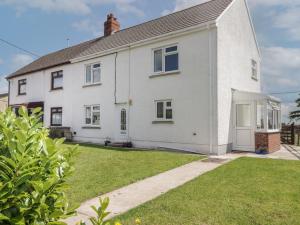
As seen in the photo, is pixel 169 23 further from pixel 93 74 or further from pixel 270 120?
pixel 270 120

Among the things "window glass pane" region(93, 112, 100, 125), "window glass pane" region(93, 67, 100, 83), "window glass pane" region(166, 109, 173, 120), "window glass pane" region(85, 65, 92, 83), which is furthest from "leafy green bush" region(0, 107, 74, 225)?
"window glass pane" region(85, 65, 92, 83)

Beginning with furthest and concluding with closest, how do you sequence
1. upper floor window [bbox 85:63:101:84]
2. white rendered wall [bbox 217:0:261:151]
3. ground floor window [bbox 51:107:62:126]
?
1. ground floor window [bbox 51:107:62:126]
2. upper floor window [bbox 85:63:101:84]
3. white rendered wall [bbox 217:0:261:151]

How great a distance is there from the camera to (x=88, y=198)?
245 inches

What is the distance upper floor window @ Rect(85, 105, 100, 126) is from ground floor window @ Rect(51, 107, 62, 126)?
3417 millimetres

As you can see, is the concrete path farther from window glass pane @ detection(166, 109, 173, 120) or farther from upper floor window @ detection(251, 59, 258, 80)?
upper floor window @ detection(251, 59, 258, 80)

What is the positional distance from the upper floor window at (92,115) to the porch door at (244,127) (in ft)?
30.6

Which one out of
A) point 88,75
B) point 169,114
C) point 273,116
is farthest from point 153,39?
point 273,116

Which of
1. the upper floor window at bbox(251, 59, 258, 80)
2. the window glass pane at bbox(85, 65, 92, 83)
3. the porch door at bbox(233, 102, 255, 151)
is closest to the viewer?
the porch door at bbox(233, 102, 255, 151)

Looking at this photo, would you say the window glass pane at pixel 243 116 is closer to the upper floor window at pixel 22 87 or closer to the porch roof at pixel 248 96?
the porch roof at pixel 248 96

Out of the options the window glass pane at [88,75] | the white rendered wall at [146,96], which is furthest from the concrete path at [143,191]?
the window glass pane at [88,75]

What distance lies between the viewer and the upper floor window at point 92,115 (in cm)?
1880

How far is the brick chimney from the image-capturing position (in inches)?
890

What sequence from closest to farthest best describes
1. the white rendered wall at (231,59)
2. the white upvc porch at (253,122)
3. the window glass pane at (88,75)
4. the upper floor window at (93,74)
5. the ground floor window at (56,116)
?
1. the white rendered wall at (231,59)
2. the white upvc porch at (253,122)
3. the upper floor window at (93,74)
4. the window glass pane at (88,75)
5. the ground floor window at (56,116)

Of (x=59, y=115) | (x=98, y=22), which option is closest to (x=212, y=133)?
(x=59, y=115)
